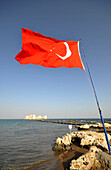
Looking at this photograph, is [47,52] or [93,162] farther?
[47,52]

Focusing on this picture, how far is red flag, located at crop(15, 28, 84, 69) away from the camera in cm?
730

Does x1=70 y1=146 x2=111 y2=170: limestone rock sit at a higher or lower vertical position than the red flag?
lower

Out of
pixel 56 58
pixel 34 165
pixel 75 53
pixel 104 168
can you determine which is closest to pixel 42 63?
pixel 56 58

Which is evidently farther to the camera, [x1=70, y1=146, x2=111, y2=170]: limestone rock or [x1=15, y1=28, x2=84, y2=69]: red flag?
[x1=15, y1=28, x2=84, y2=69]: red flag

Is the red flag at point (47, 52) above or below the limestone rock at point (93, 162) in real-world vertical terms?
above

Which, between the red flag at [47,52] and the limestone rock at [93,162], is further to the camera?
the red flag at [47,52]

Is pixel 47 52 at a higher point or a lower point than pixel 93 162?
higher

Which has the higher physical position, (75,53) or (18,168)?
(75,53)

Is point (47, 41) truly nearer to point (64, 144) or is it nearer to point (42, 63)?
point (42, 63)

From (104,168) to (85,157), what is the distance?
1.11 metres

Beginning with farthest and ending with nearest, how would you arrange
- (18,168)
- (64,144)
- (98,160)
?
(64,144) < (18,168) < (98,160)

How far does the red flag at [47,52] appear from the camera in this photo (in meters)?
7.30

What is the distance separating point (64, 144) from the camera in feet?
37.6

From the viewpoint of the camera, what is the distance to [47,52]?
7750mm
